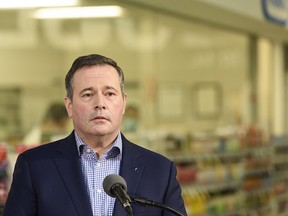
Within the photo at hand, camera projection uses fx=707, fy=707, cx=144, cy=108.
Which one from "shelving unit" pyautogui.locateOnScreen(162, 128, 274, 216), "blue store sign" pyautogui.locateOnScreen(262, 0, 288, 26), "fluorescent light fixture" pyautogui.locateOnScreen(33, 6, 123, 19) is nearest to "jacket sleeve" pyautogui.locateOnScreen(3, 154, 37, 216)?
"fluorescent light fixture" pyautogui.locateOnScreen(33, 6, 123, 19)

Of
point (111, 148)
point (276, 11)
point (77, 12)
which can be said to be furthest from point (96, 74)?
point (276, 11)

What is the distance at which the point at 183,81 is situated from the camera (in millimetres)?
8453

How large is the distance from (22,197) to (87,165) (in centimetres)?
23

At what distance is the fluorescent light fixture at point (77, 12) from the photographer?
6.21m

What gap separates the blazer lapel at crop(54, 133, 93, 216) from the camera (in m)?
2.15

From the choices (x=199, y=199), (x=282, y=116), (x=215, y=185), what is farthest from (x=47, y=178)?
(x=282, y=116)

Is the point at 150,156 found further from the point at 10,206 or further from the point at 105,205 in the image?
the point at 10,206

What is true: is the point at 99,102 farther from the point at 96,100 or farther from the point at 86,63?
the point at 86,63

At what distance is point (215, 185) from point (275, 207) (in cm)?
229

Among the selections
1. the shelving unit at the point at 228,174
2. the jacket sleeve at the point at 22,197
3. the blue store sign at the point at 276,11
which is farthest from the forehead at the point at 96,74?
the blue store sign at the point at 276,11

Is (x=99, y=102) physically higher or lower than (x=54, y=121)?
lower

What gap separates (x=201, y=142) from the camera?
23.5 feet

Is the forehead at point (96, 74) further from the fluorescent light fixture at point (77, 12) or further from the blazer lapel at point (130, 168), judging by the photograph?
the fluorescent light fixture at point (77, 12)

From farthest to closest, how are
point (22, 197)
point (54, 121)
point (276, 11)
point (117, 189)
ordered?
1. point (276, 11)
2. point (54, 121)
3. point (22, 197)
4. point (117, 189)
